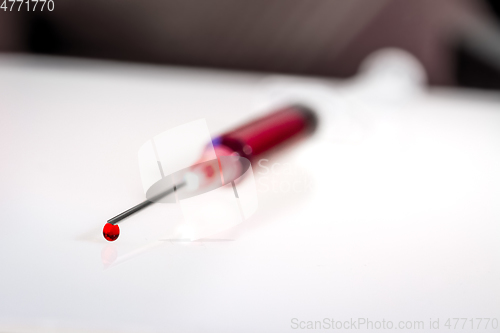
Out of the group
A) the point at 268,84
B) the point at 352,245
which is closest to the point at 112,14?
the point at 268,84

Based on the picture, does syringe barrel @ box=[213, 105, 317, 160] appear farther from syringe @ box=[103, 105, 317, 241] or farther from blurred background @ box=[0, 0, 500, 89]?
blurred background @ box=[0, 0, 500, 89]

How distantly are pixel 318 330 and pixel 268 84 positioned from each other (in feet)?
1.24

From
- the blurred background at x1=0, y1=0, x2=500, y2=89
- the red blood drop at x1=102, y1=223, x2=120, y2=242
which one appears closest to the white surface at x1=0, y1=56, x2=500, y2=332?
the red blood drop at x1=102, y1=223, x2=120, y2=242

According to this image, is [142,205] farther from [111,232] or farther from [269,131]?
[269,131]

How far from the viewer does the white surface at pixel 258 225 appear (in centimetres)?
20

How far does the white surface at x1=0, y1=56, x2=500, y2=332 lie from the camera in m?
0.20

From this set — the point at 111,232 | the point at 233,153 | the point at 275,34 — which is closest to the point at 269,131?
the point at 233,153

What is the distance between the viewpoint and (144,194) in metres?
0.26

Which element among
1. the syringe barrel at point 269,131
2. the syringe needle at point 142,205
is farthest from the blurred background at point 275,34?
the syringe needle at point 142,205

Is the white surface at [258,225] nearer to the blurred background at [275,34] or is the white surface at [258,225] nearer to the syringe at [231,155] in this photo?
the syringe at [231,155]

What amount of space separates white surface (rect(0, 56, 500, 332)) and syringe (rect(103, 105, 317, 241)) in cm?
1

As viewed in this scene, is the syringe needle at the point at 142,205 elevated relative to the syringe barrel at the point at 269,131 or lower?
lower

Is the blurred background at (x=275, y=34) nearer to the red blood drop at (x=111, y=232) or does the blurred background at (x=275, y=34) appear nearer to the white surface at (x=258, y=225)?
the white surface at (x=258, y=225)

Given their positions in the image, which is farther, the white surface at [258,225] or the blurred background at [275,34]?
the blurred background at [275,34]
